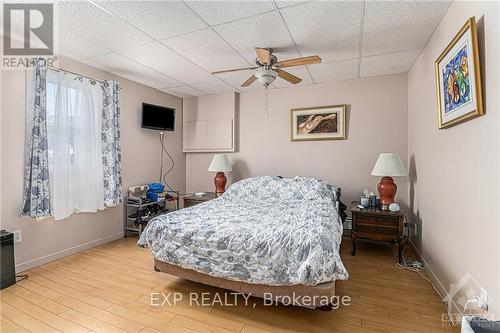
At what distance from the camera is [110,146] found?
3412mm

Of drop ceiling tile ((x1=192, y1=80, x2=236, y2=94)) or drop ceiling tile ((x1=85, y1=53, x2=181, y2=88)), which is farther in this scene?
drop ceiling tile ((x1=192, y1=80, x2=236, y2=94))

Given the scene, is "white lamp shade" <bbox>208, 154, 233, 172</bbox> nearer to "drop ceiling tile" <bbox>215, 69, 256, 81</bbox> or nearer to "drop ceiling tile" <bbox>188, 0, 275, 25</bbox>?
"drop ceiling tile" <bbox>215, 69, 256, 81</bbox>

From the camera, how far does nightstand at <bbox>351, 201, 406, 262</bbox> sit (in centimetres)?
281

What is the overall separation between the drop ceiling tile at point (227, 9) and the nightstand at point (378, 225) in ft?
8.04

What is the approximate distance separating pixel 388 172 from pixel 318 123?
4.45ft

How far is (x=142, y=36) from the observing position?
247 cm

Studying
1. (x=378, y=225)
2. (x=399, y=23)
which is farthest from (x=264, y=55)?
(x=378, y=225)

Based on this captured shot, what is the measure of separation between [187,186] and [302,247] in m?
3.67

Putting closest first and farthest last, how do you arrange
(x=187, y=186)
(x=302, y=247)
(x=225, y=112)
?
(x=302, y=247) < (x=225, y=112) < (x=187, y=186)

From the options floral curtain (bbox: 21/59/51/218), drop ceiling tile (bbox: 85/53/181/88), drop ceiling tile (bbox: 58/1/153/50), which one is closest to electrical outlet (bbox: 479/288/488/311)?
drop ceiling tile (bbox: 58/1/153/50)

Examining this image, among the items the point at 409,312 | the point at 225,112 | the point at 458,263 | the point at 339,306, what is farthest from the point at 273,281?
the point at 225,112

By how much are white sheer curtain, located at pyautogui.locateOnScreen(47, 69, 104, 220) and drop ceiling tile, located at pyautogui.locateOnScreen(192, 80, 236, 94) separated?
1.49 m

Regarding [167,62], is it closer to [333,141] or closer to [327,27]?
[327,27]

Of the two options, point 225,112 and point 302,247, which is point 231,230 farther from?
point 225,112
